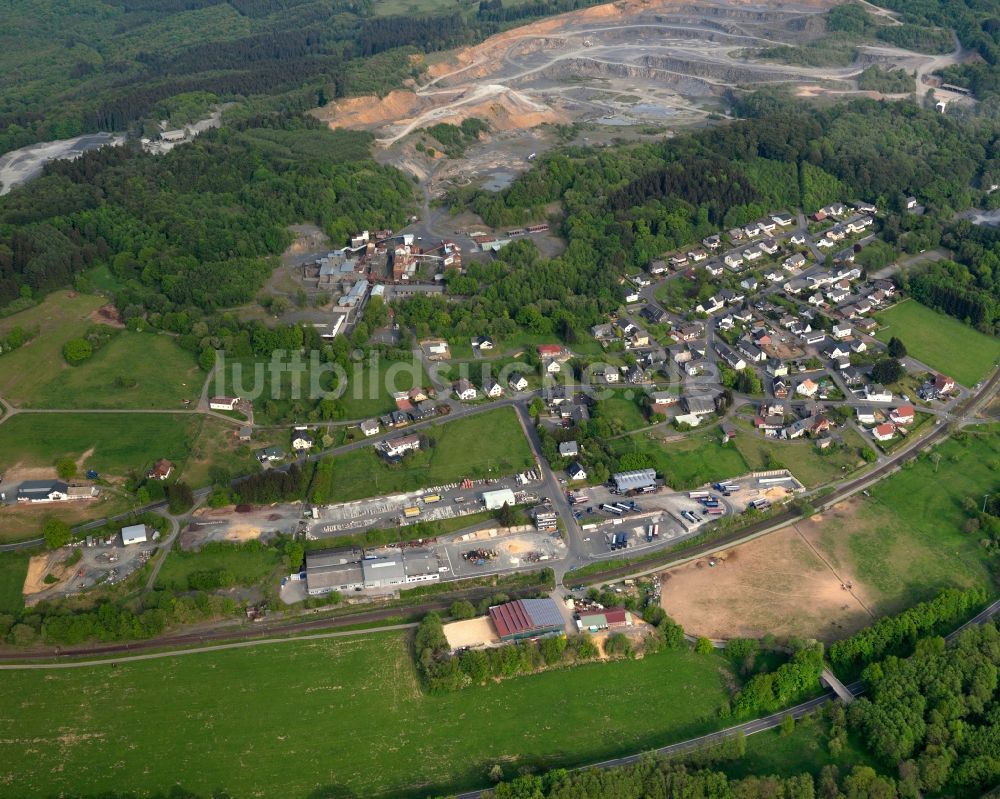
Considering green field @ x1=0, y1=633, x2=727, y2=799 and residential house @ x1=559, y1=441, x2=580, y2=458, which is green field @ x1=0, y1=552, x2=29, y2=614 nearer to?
green field @ x1=0, y1=633, x2=727, y2=799

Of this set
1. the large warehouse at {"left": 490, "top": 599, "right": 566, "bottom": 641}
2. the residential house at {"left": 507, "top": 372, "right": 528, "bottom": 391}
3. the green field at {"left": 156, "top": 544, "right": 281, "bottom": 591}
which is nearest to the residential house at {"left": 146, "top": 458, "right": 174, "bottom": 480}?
the green field at {"left": 156, "top": 544, "right": 281, "bottom": 591}

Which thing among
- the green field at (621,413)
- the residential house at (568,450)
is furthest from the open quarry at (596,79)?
the residential house at (568,450)

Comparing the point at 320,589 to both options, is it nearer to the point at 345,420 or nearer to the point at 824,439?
the point at 345,420

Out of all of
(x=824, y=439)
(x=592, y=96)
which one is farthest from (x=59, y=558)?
(x=592, y=96)

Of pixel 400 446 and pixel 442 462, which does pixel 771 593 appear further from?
pixel 400 446

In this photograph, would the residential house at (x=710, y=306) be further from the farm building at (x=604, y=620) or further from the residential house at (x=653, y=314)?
the farm building at (x=604, y=620)

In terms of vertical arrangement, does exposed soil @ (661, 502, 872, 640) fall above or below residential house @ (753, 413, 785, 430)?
below
